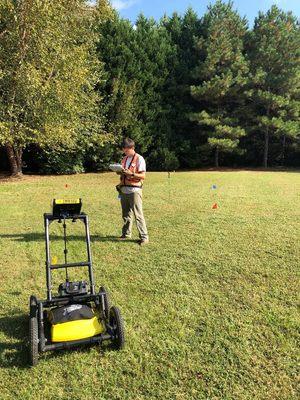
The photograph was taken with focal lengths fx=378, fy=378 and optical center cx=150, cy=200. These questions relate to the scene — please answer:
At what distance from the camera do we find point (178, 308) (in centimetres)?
483

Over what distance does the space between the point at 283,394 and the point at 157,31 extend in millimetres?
25199

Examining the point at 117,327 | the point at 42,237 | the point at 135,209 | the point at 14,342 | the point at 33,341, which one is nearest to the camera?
the point at 33,341

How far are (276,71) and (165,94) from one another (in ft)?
27.0

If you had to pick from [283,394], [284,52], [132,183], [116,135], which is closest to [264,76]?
[284,52]

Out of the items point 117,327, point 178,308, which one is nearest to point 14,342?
point 117,327

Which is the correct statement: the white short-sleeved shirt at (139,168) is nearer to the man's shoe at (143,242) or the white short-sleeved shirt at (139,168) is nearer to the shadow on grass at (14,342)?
the man's shoe at (143,242)

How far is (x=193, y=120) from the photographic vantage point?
2484 cm

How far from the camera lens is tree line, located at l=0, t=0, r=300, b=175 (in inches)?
642

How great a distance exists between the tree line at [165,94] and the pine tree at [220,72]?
68 mm

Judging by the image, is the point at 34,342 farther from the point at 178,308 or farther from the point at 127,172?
the point at 127,172

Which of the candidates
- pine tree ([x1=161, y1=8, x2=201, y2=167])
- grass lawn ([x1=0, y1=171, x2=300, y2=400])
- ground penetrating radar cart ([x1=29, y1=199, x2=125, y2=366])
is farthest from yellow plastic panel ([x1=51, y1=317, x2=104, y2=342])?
pine tree ([x1=161, y1=8, x2=201, y2=167])

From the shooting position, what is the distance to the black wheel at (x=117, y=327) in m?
3.76

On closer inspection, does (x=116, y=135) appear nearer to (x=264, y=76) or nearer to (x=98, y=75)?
(x=98, y=75)

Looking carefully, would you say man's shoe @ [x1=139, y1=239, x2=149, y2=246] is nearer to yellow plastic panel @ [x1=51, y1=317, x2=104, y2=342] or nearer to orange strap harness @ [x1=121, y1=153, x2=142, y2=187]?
orange strap harness @ [x1=121, y1=153, x2=142, y2=187]
